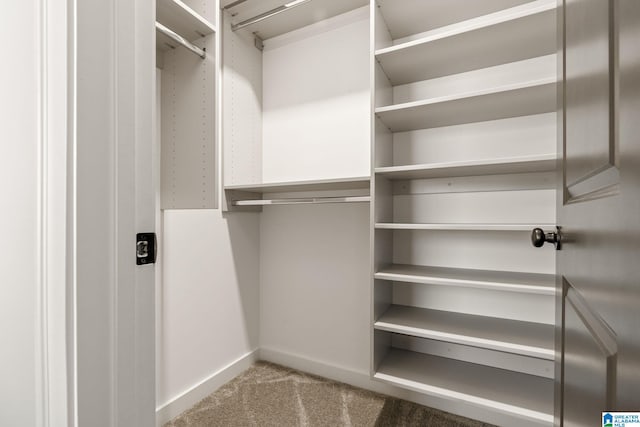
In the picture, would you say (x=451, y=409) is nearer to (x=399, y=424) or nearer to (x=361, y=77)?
(x=399, y=424)

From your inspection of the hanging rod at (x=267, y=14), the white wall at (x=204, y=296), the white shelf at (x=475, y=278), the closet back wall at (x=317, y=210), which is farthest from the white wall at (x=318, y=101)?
the white shelf at (x=475, y=278)

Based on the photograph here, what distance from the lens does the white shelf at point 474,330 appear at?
3.85 feet

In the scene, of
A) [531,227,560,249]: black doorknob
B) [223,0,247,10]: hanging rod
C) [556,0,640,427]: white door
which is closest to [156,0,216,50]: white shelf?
[223,0,247,10]: hanging rod

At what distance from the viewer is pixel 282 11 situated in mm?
1720

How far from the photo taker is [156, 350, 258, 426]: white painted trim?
4.94 feet

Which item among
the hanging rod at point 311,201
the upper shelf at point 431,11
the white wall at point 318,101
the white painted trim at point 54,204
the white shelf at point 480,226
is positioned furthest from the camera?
the white wall at point 318,101

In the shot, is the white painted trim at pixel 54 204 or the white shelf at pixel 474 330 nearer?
the white painted trim at pixel 54 204

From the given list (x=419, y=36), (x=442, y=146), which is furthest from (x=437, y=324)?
(x=419, y=36)

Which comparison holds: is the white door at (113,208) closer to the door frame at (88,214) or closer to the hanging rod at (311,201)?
the door frame at (88,214)

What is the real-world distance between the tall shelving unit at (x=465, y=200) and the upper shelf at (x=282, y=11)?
40 cm

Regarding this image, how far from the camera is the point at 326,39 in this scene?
6.21 feet

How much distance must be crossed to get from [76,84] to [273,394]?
1.70m

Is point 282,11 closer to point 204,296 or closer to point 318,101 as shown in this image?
point 318,101

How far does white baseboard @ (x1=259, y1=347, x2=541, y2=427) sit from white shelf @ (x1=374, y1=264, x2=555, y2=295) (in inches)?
19.9
